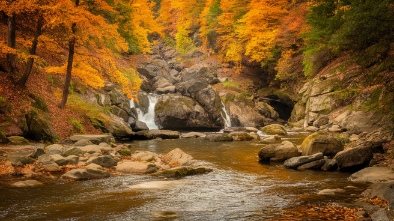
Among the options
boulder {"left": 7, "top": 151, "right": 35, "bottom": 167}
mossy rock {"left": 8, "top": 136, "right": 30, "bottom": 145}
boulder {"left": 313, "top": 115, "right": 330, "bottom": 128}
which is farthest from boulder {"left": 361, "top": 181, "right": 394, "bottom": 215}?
boulder {"left": 313, "top": 115, "right": 330, "bottom": 128}

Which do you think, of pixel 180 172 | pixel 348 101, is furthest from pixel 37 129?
pixel 348 101

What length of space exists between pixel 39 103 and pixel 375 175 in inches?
569

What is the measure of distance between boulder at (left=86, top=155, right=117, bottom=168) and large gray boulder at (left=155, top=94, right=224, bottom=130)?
16435 millimetres

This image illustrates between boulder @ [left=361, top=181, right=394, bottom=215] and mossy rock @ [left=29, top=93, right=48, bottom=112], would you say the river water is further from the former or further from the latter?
mossy rock @ [left=29, top=93, right=48, bottom=112]

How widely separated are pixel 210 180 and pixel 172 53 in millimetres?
41254

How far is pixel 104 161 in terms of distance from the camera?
1241cm

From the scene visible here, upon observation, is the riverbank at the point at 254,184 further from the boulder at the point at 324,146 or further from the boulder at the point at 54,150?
the boulder at the point at 324,146

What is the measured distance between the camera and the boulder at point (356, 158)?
1236 centimetres

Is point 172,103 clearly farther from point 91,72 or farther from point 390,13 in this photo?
point 390,13

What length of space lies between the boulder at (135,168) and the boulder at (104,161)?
301mm

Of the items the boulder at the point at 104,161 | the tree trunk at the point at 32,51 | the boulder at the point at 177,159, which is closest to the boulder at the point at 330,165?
the boulder at the point at 177,159

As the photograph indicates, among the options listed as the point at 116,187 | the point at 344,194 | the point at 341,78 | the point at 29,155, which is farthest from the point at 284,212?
the point at 29,155

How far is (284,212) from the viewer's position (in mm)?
7641

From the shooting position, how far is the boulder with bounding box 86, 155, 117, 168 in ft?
40.2
